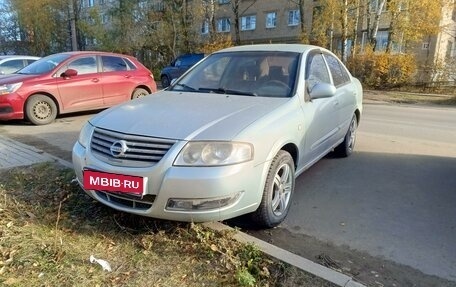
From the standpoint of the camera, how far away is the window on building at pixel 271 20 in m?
35.8

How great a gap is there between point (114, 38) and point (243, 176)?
1062 inches

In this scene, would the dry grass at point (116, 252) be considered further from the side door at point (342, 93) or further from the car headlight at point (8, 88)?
the car headlight at point (8, 88)

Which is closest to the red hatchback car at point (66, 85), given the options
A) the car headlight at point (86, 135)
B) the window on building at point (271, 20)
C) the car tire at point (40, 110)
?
the car tire at point (40, 110)

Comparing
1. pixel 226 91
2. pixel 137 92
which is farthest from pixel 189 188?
pixel 137 92

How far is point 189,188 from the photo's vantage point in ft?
9.14

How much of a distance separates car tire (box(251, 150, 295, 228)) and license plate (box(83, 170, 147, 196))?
41.4 inches

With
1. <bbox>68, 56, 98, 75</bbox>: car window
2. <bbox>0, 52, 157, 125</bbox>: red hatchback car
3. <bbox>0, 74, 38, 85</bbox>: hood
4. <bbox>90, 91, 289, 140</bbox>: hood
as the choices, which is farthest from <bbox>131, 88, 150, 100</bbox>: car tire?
<bbox>90, 91, 289, 140</bbox>: hood

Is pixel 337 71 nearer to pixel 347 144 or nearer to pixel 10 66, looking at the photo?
pixel 347 144

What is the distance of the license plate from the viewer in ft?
9.23

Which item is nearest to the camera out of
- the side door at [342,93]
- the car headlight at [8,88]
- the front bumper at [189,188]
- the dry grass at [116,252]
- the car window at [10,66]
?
the dry grass at [116,252]

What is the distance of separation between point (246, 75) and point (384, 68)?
1678cm

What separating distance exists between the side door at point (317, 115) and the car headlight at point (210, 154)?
1246 millimetres

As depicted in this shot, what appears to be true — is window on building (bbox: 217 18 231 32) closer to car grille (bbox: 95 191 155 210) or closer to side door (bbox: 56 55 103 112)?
side door (bbox: 56 55 103 112)

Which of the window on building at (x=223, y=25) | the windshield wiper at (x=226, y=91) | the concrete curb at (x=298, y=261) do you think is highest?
the window on building at (x=223, y=25)
